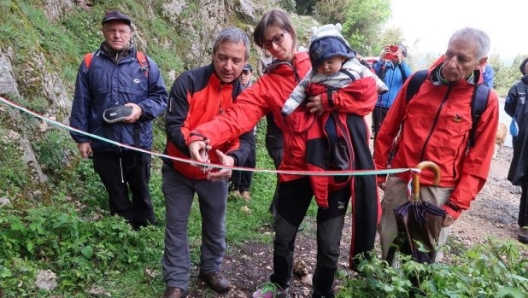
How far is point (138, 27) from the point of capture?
336 inches

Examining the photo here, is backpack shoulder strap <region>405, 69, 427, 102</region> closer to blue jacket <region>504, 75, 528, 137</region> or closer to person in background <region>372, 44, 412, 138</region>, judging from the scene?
person in background <region>372, 44, 412, 138</region>

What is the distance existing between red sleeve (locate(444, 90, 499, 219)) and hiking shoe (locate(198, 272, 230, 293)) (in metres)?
1.85

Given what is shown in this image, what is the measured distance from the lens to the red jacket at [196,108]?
122 inches

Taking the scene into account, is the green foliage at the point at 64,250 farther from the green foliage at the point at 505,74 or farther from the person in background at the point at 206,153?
the green foliage at the point at 505,74

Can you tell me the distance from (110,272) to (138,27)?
20.7 feet

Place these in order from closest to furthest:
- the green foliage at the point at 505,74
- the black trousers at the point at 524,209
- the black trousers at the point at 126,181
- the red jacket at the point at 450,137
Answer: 1. the red jacket at the point at 450,137
2. the black trousers at the point at 126,181
3. the black trousers at the point at 524,209
4. the green foliage at the point at 505,74

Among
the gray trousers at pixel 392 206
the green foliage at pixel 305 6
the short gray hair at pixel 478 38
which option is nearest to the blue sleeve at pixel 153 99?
the gray trousers at pixel 392 206

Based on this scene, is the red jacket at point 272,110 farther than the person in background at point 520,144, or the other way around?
the person in background at point 520,144

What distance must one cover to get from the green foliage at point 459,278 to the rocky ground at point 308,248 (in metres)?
0.50

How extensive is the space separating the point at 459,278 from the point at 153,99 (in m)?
3.25

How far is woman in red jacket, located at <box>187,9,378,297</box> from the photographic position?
280cm

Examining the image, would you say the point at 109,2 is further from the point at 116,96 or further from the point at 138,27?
the point at 116,96

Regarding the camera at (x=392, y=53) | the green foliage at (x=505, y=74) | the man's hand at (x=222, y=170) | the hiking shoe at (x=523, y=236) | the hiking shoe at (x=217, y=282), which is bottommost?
the hiking shoe at (x=523, y=236)

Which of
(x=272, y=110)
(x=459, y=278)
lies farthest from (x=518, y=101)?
(x=459, y=278)
